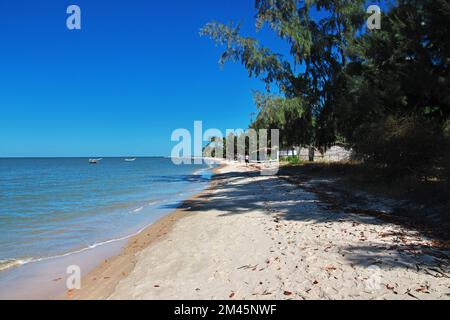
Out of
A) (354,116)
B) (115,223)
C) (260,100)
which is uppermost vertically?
(260,100)

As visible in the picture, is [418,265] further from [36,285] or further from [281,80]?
[281,80]

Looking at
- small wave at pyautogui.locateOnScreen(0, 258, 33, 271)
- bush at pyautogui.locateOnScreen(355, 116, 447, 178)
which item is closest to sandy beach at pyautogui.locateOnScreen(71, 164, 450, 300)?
small wave at pyautogui.locateOnScreen(0, 258, 33, 271)

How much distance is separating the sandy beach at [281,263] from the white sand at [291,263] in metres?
0.02

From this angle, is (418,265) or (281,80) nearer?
(418,265)

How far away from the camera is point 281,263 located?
21.1ft

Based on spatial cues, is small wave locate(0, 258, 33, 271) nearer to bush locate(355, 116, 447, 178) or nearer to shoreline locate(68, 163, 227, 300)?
shoreline locate(68, 163, 227, 300)

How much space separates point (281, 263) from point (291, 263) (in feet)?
0.60

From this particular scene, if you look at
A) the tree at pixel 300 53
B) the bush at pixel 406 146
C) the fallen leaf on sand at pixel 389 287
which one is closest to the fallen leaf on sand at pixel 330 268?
the fallen leaf on sand at pixel 389 287

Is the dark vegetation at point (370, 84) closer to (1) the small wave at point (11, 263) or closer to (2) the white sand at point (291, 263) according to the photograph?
(2) the white sand at point (291, 263)

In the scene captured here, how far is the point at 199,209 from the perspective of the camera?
50.1 ft

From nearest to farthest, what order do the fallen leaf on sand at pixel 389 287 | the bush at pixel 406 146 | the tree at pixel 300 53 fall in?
the fallen leaf on sand at pixel 389 287 → the bush at pixel 406 146 → the tree at pixel 300 53

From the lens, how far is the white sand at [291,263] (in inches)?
202

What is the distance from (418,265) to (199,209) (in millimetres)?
10392
